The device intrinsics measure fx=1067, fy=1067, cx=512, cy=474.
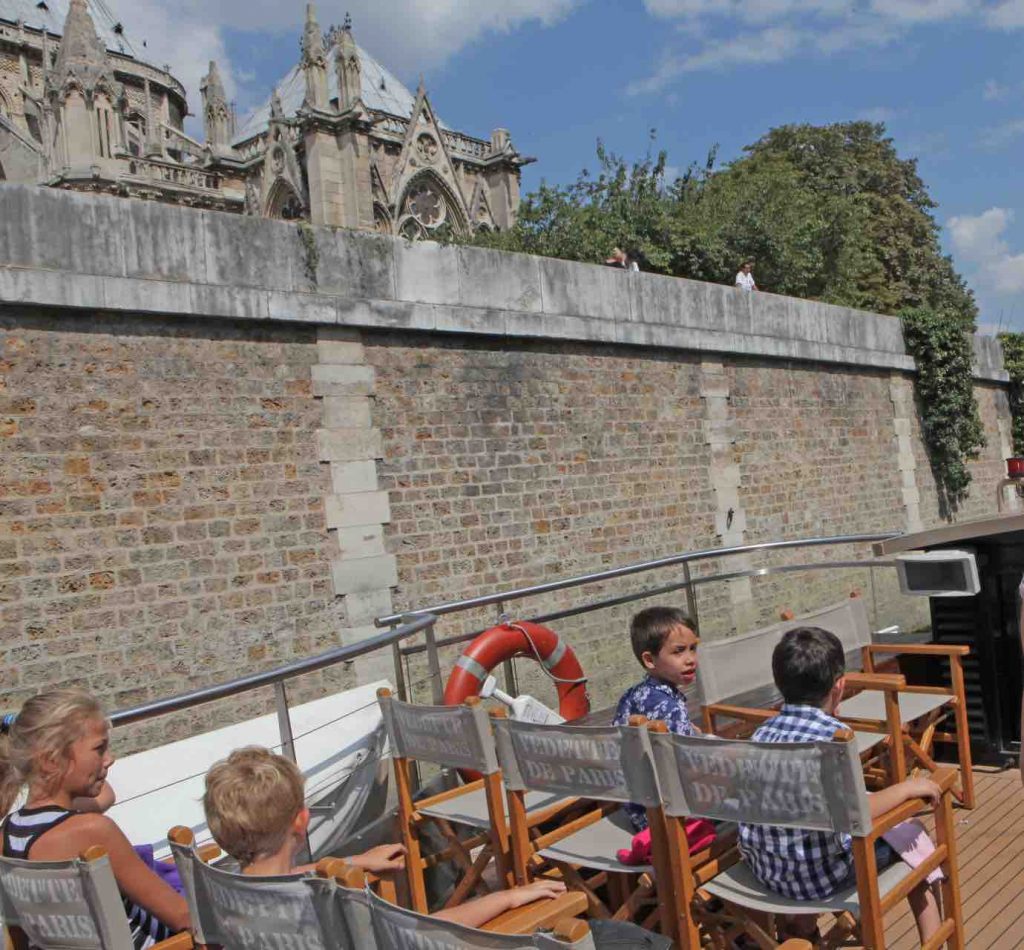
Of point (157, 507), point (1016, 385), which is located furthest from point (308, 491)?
point (1016, 385)

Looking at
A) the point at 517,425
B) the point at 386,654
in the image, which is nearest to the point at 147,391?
the point at 386,654

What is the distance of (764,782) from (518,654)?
3.52 m

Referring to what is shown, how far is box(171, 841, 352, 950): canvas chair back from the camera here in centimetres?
204

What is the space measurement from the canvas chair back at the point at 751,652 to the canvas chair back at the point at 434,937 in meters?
2.28

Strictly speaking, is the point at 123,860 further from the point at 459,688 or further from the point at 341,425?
the point at 341,425

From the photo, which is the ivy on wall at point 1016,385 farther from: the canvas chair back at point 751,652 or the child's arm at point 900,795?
the child's arm at point 900,795

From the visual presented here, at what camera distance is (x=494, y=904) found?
2316mm


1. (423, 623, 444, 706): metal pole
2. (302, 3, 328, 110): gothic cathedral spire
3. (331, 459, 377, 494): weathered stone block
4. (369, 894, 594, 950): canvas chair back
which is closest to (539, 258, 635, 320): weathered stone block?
(331, 459, 377, 494): weathered stone block

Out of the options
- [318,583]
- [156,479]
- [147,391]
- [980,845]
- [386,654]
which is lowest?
[980,845]

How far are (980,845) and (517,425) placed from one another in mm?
5851

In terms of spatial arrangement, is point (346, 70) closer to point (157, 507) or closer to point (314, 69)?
point (314, 69)

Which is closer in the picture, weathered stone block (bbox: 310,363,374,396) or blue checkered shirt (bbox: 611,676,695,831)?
blue checkered shirt (bbox: 611,676,695,831)

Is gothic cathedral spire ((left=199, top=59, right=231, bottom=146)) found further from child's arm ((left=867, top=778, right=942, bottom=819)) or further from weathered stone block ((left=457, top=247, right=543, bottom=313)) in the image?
child's arm ((left=867, top=778, right=942, bottom=819))

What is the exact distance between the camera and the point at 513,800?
3088 mm
